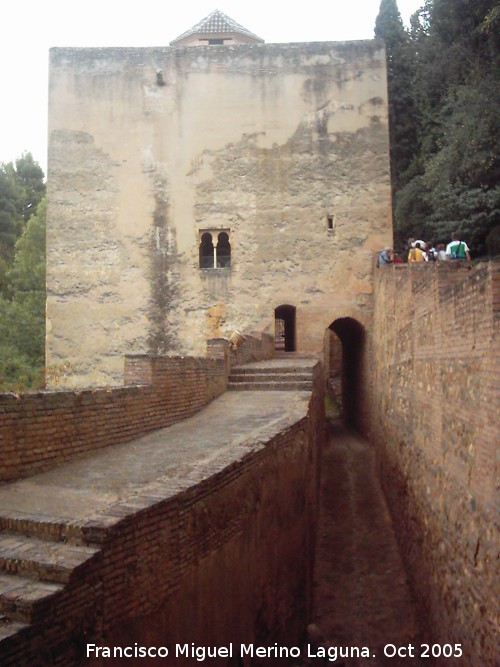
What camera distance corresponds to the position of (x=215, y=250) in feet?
52.1

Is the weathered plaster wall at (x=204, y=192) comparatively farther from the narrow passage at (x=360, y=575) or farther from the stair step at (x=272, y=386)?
the stair step at (x=272, y=386)

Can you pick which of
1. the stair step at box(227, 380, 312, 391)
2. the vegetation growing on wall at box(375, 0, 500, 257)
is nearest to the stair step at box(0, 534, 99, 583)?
the stair step at box(227, 380, 312, 391)

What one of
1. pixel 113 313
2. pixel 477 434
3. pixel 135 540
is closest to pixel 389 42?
pixel 113 313

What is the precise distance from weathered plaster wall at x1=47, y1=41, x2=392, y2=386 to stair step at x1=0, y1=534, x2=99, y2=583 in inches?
477

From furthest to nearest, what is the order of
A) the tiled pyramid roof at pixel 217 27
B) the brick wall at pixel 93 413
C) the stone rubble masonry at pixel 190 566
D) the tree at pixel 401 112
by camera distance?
the tree at pixel 401 112
the tiled pyramid roof at pixel 217 27
the brick wall at pixel 93 413
the stone rubble masonry at pixel 190 566

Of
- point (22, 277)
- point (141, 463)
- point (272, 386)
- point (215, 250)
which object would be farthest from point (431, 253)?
point (22, 277)

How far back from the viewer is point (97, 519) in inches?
145

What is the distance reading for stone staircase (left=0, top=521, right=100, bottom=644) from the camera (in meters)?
2.94

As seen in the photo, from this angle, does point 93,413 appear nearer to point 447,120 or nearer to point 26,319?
point 447,120

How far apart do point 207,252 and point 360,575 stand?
31.2 feet

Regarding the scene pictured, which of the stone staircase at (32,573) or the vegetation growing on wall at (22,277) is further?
the vegetation growing on wall at (22,277)

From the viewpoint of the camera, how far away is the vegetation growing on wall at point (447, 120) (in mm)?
15148

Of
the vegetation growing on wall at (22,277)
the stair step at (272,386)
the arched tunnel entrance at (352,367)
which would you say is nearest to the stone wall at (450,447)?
the stair step at (272,386)

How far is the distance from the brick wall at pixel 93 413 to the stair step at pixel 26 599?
192 centimetres
